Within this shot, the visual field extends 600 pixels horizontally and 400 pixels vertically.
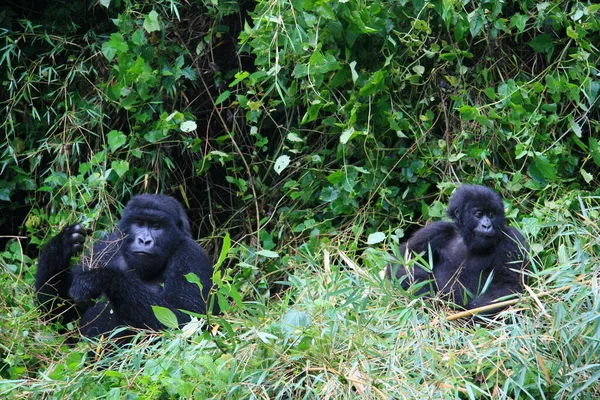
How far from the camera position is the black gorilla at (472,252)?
17.1ft

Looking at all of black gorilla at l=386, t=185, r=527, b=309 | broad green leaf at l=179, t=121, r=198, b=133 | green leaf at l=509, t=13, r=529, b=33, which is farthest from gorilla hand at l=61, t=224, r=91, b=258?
green leaf at l=509, t=13, r=529, b=33

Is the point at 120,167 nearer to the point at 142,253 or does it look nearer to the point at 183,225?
the point at 183,225

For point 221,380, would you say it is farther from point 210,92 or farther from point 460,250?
point 210,92

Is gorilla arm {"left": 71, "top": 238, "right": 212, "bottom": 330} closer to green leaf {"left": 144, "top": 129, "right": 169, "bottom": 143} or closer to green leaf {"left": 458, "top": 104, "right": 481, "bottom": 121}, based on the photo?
green leaf {"left": 144, "top": 129, "right": 169, "bottom": 143}

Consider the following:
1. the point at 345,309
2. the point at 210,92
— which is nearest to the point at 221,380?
the point at 345,309

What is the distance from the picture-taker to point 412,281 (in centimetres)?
516

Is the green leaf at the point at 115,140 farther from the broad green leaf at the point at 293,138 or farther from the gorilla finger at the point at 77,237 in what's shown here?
the broad green leaf at the point at 293,138

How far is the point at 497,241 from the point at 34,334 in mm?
2521

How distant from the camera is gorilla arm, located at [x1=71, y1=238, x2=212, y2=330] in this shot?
514cm

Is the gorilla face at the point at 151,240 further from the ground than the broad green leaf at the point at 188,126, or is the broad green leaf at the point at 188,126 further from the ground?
the broad green leaf at the point at 188,126

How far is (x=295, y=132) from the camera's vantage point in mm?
6348

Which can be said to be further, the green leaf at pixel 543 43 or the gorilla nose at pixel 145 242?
the green leaf at pixel 543 43

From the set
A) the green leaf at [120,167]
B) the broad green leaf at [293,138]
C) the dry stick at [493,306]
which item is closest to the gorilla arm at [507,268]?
the dry stick at [493,306]

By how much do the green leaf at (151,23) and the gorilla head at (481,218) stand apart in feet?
7.00
